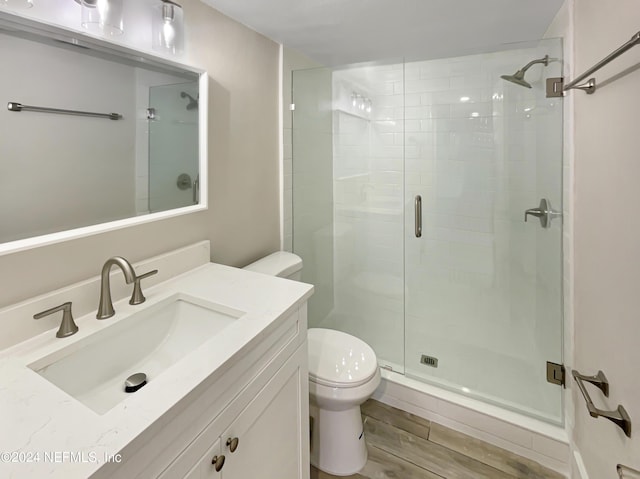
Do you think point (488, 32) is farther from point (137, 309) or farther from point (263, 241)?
point (137, 309)

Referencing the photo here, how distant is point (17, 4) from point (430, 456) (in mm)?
2318

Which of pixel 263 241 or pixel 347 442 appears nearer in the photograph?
pixel 347 442

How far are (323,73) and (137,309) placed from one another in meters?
1.98

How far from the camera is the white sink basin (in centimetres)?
Answer: 92

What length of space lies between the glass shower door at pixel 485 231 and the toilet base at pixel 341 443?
60 centimetres

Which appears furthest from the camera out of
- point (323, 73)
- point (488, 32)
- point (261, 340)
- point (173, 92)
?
point (323, 73)

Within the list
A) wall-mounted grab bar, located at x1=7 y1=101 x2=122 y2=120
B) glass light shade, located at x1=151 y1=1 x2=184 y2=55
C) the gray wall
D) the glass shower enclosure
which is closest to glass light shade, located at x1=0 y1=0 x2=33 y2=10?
wall-mounted grab bar, located at x1=7 y1=101 x2=122 y2=120

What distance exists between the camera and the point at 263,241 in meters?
2.05

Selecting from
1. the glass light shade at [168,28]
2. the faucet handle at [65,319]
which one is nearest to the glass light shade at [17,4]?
the glass light shade at [168,28]

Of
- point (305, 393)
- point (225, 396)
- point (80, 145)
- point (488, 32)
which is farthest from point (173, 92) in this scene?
point (488, 32)

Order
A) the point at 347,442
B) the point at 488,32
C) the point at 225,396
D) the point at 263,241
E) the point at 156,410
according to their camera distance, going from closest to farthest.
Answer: the point at 156,410, the point at 225,396, the point at 347,442, the point at 488,32, the point at 263,241

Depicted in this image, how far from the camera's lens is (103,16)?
1113 millimetres

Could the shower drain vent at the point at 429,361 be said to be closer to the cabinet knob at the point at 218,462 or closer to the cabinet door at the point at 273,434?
the cabinet door at the point at 273,434

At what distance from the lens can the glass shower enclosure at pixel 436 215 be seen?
1976mm
